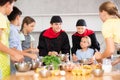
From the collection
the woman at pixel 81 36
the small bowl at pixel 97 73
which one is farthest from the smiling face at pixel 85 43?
the small bowl at pixel 97 73

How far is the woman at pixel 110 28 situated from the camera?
8.52 ft

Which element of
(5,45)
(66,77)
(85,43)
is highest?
(5,45)

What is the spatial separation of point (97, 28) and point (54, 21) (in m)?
1.43

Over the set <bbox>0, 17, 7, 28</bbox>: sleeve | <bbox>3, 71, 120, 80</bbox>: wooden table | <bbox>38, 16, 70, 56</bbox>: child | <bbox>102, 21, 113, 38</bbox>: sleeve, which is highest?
<bbox>0, 17, 7, 28</bbox>: sleeve

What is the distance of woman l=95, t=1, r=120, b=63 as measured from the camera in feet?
8.52

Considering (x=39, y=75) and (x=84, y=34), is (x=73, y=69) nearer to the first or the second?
(x=39, y=75)

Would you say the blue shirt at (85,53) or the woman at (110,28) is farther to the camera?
the blue shirt at (85,53)

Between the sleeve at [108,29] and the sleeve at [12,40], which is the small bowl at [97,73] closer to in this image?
the sleeve at [108,29]

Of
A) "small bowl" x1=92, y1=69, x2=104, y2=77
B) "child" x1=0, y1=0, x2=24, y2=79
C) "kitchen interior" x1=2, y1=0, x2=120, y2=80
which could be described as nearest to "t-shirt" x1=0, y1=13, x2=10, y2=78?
"child" x1=0, y1=0, x2=24, y2=79

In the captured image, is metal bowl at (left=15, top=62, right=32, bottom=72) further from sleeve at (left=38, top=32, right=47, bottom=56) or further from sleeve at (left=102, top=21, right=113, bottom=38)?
sleeve at (left=38, top=32, right=47, bottom=56)

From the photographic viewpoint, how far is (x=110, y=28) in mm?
2629

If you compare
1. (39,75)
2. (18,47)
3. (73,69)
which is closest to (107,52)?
(73,69)

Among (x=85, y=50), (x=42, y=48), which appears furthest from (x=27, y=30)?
(x=85, y=50)

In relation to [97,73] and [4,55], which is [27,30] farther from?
[97,73]
